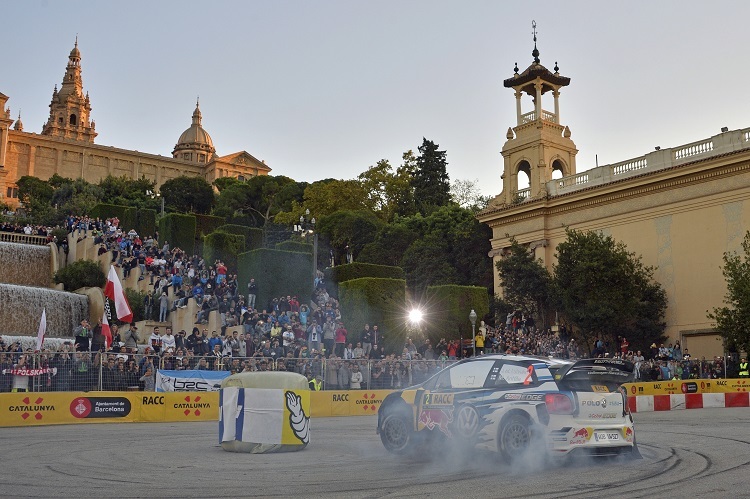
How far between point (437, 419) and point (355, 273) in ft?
94.4

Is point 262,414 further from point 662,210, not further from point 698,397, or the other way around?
point 662,210

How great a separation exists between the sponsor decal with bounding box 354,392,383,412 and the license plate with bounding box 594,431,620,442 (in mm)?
16132

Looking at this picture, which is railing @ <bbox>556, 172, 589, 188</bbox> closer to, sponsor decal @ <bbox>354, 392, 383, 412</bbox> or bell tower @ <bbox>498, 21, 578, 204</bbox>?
bell tower @ <bbox>498, 21, 578, 204</bbox>

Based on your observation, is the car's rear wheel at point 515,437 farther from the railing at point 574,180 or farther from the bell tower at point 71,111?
the bell tower at point 71,111

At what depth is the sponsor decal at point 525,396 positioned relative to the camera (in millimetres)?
10990

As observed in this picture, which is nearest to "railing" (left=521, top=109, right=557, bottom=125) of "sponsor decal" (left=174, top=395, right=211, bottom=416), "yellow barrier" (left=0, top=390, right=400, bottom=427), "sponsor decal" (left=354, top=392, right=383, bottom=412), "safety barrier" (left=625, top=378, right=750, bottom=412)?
"safety barrier" (left=625, top=378, right=750, bottom=412)

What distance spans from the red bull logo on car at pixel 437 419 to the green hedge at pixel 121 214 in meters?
44.8

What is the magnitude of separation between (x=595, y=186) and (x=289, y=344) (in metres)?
24.8

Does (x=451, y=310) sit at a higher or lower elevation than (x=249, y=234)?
lower

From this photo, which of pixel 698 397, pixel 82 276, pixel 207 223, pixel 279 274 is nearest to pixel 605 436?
pixel 698 397

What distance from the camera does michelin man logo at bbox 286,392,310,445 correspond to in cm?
1431

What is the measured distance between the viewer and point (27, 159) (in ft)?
494

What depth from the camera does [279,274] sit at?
128ft

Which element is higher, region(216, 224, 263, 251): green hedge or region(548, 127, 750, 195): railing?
region(548, 127, 750, 195): railing
